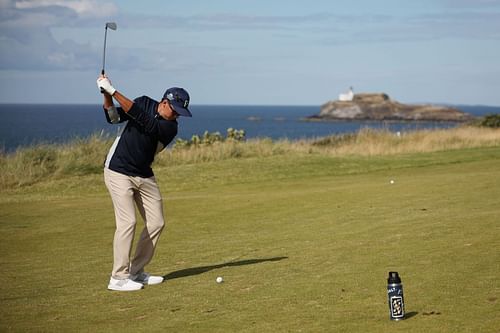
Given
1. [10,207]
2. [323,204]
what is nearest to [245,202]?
[323,204]

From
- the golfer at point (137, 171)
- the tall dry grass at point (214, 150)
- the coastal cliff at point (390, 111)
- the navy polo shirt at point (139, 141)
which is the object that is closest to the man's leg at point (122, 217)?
the golfer at point (137, 171)

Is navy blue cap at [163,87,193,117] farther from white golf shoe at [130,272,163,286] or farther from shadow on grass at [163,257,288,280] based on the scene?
shadow on grass at [163,257,288,280]

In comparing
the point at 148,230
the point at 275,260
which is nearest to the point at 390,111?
the point at 275,260

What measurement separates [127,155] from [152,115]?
1.98 ft

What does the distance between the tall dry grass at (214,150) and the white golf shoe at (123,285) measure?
17.7 metres

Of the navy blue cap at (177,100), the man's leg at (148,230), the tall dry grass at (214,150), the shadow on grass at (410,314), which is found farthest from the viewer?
the tall dry grass at (214,150)

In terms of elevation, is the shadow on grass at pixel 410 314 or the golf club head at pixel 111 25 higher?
the golf club head at pixel 111 25

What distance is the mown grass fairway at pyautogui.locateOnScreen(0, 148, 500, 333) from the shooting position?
828cm

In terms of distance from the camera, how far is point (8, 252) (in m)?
14.0

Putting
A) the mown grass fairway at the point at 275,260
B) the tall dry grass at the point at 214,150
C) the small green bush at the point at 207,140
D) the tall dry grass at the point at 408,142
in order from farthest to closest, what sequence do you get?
the small green bush at the point at 207,140, the tall dry grass at the point at 408,142, the tall dry grass at the point at 214,150, the mown grass fairway at the point at 275,260

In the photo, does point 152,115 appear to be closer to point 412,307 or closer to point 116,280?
point 116,280

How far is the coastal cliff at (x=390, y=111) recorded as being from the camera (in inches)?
7131

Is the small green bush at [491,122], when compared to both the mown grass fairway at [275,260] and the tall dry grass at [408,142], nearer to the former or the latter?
the tall dry grass at [408,142]

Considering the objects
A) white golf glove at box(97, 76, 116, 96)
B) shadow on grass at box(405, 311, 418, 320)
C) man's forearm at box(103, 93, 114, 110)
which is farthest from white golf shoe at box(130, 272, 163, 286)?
shadow on grass at box(405, 311, 418, 320)
